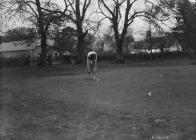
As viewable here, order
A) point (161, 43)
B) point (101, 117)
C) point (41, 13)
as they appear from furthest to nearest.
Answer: point (161, 43)
point (41, 13)
point (101, 117)

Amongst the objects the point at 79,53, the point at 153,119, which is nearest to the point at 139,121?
the point at 153,119

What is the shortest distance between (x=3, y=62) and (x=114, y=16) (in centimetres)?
1603

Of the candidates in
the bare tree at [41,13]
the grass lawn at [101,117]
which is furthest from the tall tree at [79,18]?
the grass lawn at [101,117]

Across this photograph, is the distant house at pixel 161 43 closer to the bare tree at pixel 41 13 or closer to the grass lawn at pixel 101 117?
the bare tree at pixel 41 13

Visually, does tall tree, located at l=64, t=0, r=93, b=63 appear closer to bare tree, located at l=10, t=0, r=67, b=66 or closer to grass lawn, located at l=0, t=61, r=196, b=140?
bare tree, located at l=10, t=0, r=67, b=66

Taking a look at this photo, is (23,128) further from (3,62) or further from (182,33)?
(182,33)

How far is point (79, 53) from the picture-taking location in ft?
152

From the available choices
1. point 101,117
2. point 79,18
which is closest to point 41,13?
point 79,18

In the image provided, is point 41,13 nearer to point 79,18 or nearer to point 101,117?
point 79,18

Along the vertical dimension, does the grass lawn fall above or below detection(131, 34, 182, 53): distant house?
below

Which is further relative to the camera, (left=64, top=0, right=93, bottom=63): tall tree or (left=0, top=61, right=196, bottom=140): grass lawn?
(left=64, top=0, right=93, bottom=63): tall tree

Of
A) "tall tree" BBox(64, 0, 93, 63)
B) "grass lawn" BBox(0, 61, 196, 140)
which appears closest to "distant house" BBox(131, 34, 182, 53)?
"tall tree" BBox(64, 0, 93, 63)

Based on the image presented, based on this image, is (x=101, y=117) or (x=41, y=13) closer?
(x=101, y=117)

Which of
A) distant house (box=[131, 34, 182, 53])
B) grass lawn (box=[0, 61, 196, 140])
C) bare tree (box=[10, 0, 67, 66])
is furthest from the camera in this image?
distant house (box=[131, 34, 182, 53])
